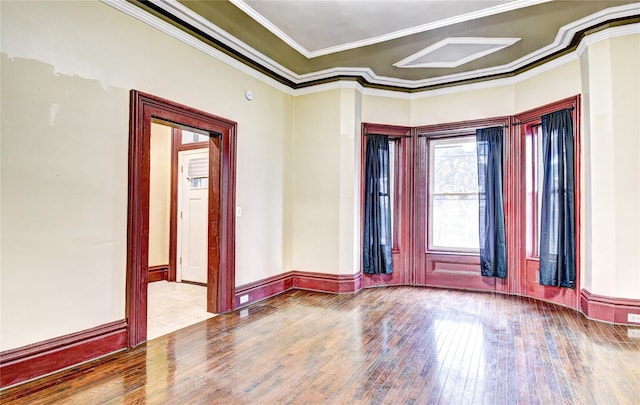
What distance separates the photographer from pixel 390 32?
3.94 meters

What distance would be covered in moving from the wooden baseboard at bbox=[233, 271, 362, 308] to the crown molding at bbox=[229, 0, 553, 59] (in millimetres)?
2932

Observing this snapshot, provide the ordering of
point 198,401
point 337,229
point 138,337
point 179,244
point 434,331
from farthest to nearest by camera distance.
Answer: point 179,244
point 337,229
point 434,331
point 138,337
point 198,401

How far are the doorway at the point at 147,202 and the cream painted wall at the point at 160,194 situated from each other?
2.23m

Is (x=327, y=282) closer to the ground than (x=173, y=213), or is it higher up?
closer to the ground

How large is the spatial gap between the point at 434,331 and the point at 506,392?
1159mm

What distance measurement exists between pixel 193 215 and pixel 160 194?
76 cm

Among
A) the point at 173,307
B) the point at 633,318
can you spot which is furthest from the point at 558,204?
the point at 173,307

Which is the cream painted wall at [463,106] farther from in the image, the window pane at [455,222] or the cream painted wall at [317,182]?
the cream painted wall at [317,182]

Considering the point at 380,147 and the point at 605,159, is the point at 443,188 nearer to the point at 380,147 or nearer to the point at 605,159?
the point at 380,147

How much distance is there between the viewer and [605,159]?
147 inches

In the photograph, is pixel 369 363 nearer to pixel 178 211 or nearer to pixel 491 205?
pixel 491 205

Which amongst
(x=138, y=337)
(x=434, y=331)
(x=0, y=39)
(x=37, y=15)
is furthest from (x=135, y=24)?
(x=434, y=331)

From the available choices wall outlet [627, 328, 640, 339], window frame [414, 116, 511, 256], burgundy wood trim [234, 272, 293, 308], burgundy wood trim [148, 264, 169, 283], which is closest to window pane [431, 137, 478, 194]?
window frame [414, 116, 511, 256]

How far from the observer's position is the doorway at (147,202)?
3100 mm
